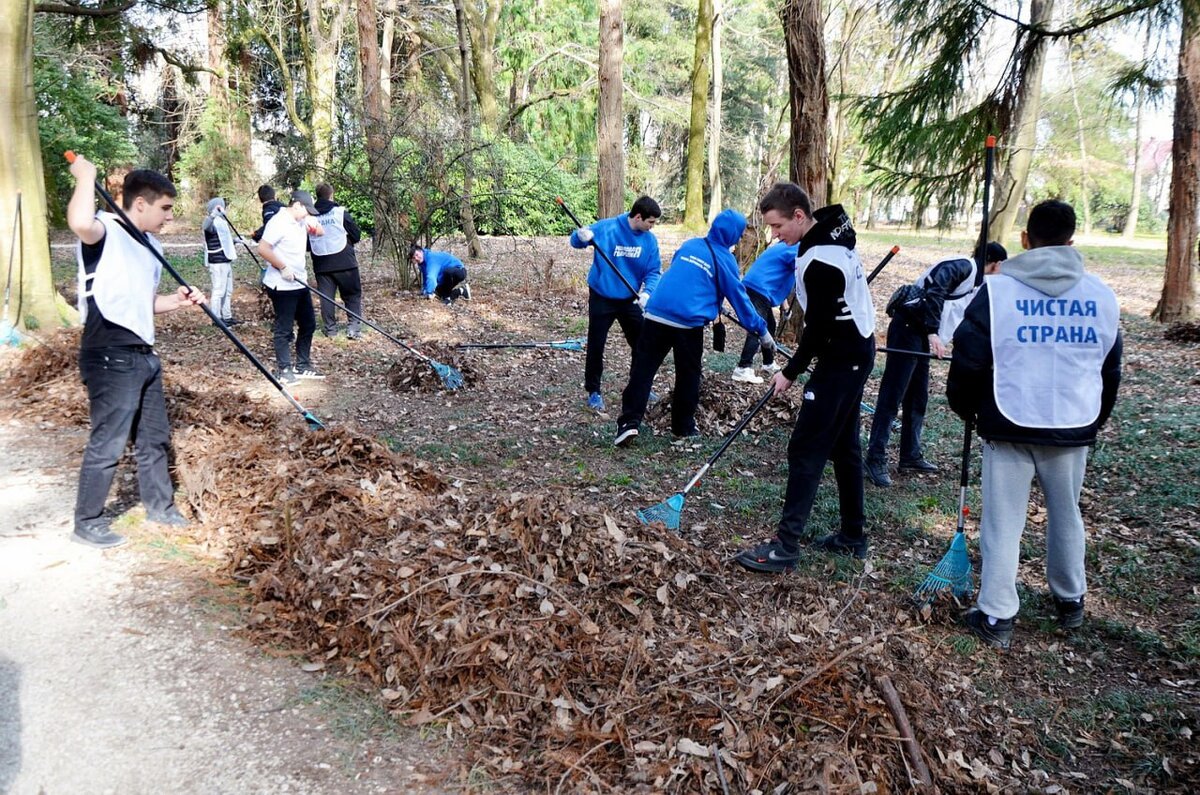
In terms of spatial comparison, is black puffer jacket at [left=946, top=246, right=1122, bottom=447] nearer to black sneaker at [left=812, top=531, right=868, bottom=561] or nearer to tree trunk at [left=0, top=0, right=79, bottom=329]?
black sneaker at [left=812, top=531, right=868, bottom=561]

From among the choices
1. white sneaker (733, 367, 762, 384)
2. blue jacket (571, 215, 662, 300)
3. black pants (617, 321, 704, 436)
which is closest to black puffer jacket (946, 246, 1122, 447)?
black pants (617, 321, 704, 436)

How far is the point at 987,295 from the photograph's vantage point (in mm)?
3701

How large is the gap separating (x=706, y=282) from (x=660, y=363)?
0.77m

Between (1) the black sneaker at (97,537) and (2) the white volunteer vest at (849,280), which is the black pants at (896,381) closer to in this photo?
(2) the white volunteer vest at (849,280)

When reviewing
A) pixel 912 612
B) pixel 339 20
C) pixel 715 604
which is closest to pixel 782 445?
pixel 912 612

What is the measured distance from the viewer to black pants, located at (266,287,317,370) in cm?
804

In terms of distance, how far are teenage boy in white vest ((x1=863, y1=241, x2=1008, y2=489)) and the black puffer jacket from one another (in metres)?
1.97

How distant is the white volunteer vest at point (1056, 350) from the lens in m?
3.59

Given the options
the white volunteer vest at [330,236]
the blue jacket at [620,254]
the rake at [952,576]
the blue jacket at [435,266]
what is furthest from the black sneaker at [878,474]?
the blue jacket at [435,266]

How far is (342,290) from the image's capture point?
982 cm

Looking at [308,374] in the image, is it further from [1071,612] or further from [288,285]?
[1071,612]

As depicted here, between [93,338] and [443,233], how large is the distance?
984 centimetres

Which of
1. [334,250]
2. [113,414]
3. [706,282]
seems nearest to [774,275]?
[706,282]

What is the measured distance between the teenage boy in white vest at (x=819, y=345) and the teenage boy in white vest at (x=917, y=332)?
5.06ft
